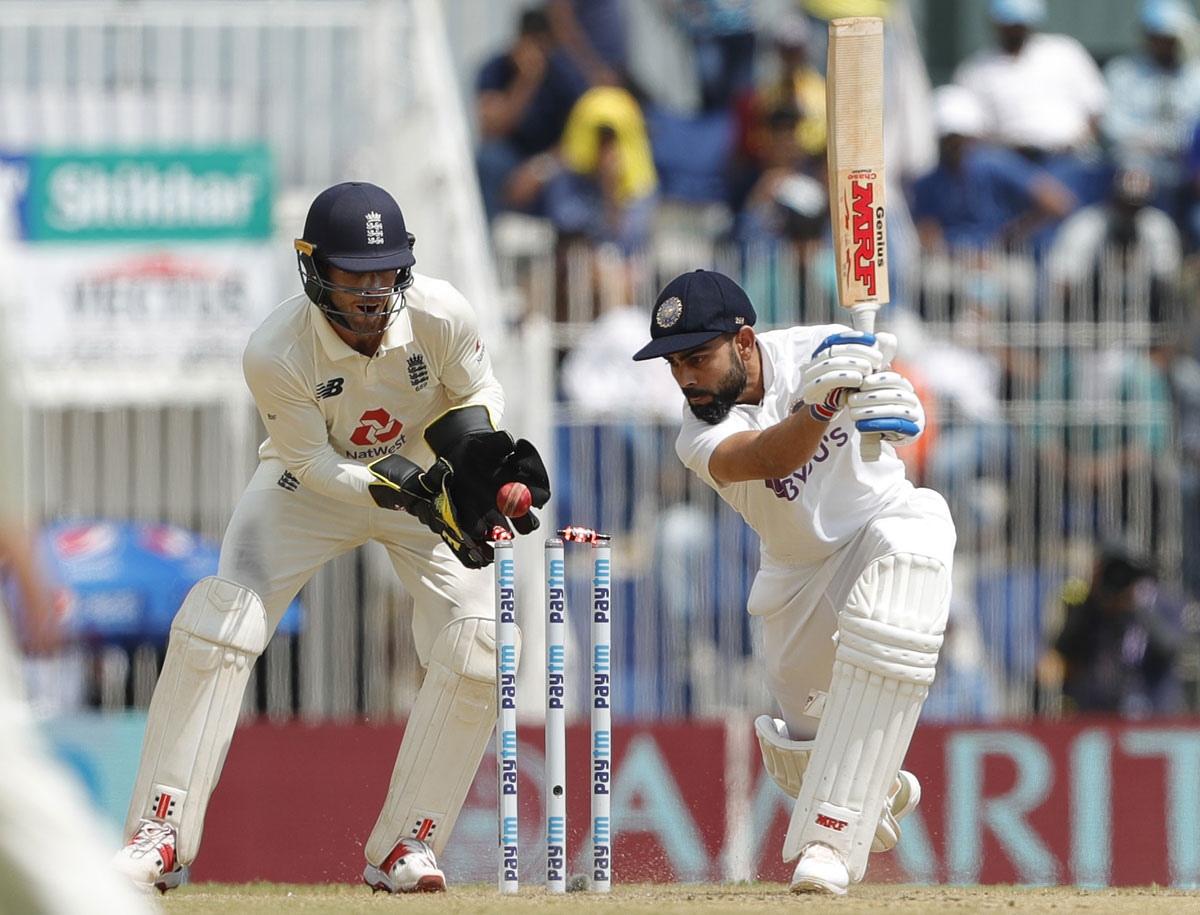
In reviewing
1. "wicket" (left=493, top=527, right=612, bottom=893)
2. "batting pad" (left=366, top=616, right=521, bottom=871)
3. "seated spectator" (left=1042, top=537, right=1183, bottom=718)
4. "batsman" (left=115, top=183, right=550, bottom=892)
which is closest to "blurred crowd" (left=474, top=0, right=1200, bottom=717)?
"seated spectator" (left=1042, top=537, right=1183, bottom=718)

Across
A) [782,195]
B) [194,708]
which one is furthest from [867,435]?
[782,195]

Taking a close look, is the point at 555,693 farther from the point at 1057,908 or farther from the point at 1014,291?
the point at 1014,291

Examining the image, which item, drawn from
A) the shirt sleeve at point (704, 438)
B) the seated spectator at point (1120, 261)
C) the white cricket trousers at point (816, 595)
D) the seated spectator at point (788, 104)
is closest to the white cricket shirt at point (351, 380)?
the shirt sleeve at point (704, 438)

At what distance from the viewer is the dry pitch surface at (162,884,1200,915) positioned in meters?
4.72

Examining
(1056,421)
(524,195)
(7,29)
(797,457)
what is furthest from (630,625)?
(7,29)

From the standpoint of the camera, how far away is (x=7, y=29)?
10.1 metres

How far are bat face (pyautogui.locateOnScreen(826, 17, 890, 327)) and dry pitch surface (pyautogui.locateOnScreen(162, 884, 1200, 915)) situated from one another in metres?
1.55

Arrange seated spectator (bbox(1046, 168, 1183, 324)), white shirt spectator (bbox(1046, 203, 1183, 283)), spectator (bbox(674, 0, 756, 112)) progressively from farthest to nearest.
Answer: spectator (bbox(674, 0, 756, 112)), white shirt spectator (bbox(1046, 203, 1183, 283)), seated spectator (bbox(1046, 168, 1183, 324))

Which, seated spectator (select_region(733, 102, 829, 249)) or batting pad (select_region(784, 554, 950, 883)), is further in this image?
seated spectator (select_region(733, 102, 829, 249))

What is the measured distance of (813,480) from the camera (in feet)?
18.1

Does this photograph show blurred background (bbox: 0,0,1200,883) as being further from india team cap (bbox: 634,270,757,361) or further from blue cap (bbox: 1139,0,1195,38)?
india team cap (bbox: 634,270,757,361)

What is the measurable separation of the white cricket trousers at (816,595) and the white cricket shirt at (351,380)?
938 millimetres

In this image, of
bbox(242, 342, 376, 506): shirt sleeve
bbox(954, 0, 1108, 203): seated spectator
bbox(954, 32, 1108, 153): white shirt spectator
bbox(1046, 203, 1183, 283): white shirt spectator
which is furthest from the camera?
bbox(954, 32, 1108, 153): white shirt spectator

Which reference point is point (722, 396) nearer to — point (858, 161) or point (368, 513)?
point (858, 161)
